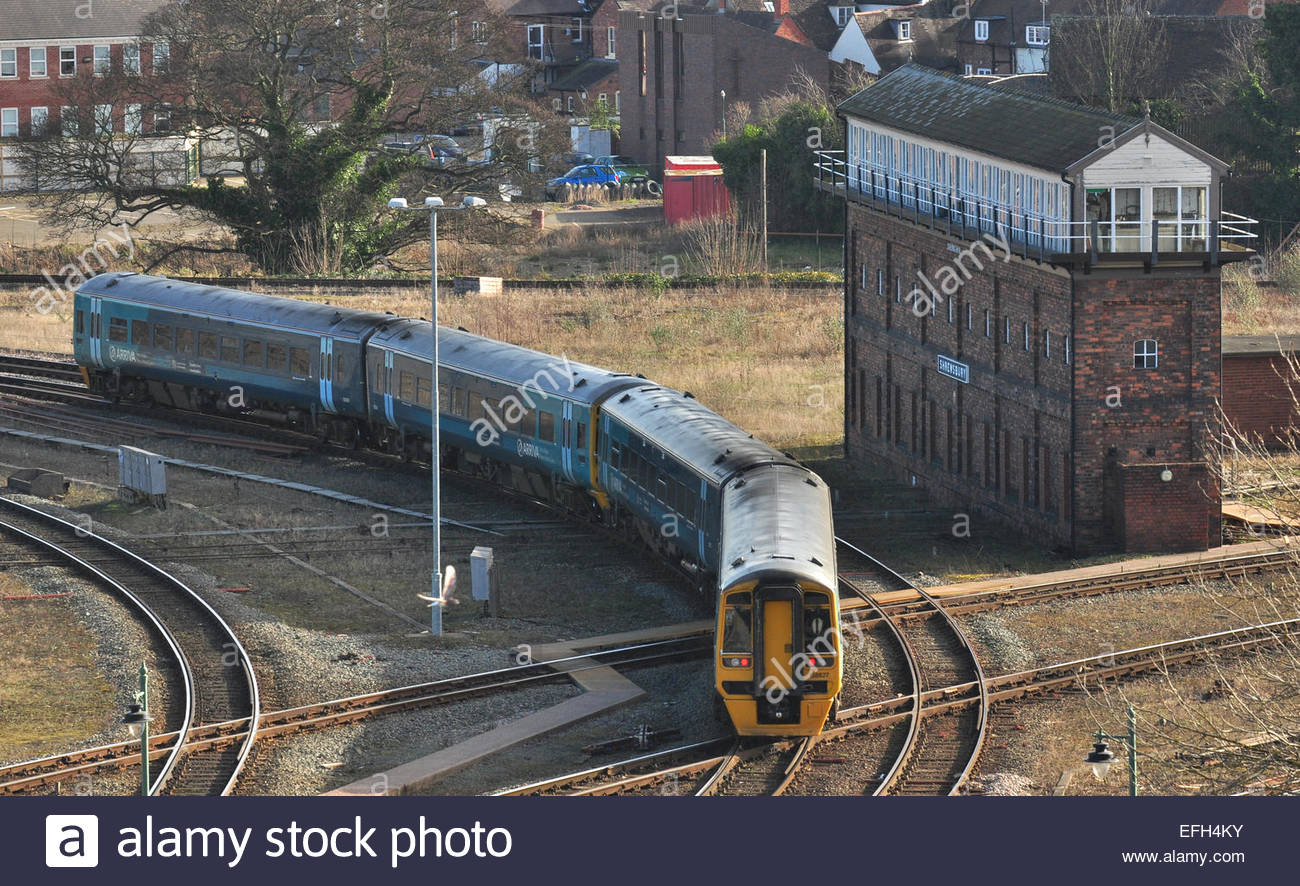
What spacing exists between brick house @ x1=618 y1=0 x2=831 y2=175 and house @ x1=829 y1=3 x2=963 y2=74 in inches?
74.9

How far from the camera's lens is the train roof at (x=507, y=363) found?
119 feet

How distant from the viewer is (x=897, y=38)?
96.8 metres

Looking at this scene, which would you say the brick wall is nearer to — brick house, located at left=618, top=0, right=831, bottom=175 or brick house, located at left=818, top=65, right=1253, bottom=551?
brick house, located at left=818, top=65, right=1253, bottom=551

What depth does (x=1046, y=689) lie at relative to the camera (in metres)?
28.1

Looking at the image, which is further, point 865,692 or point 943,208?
point 943,208

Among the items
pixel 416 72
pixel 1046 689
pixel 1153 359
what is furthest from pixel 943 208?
pixel 416 72

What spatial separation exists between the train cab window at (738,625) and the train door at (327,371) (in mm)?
19827

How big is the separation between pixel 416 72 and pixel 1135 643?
39.6m

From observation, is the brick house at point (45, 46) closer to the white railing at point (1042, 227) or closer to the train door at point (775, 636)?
the white railing at point (1042, 227)

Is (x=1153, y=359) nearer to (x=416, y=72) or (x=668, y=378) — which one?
(x=668, y=378)

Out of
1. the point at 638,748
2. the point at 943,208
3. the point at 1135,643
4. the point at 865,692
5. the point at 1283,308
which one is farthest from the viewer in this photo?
the point at 1283,308

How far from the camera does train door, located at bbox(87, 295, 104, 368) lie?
47406mm

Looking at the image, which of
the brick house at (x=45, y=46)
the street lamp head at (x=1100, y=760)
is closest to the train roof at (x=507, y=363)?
the street lamp head at (x=1100, y=760)

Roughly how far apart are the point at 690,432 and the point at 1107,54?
54.2 m
